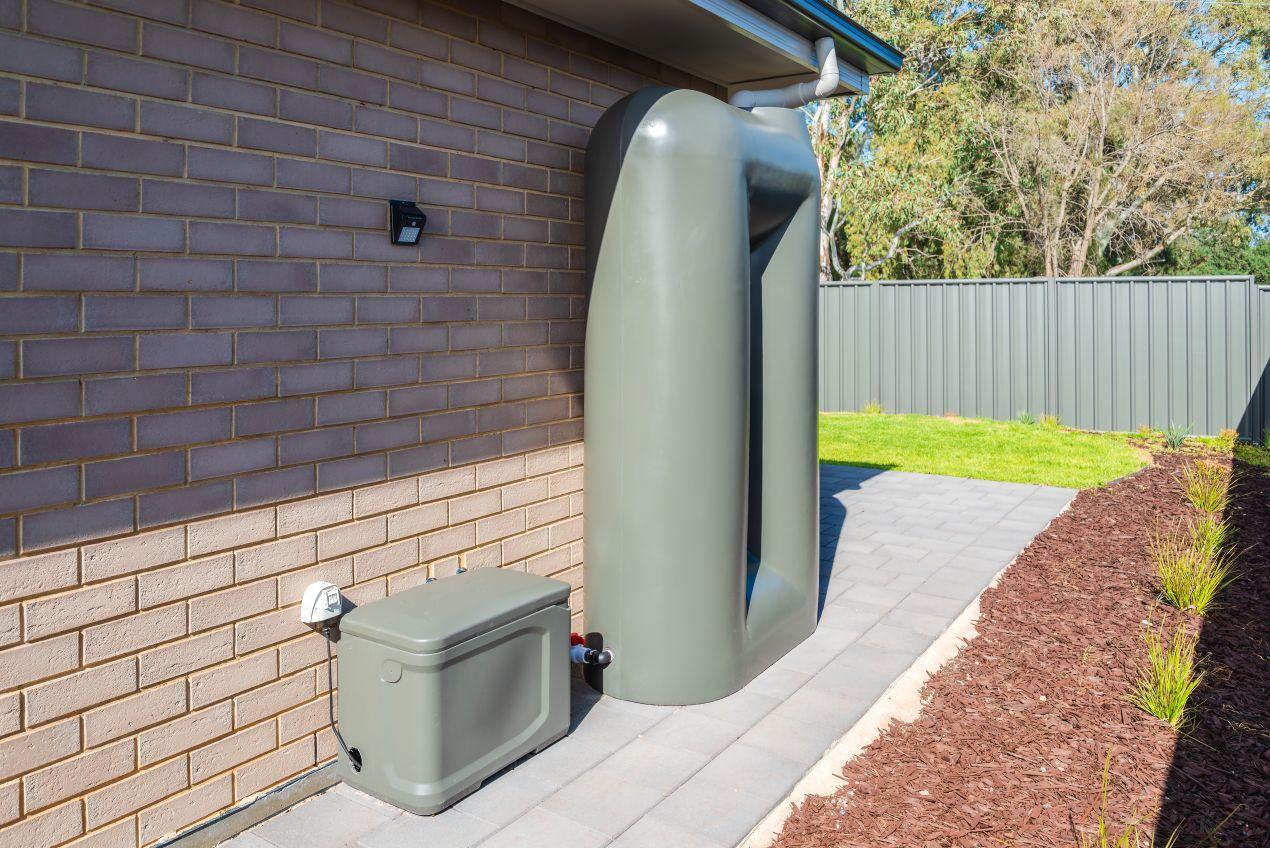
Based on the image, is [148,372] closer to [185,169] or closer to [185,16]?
[185,169]

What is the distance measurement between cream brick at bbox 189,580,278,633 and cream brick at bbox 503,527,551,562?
1138mm

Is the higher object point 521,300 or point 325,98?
point 325,98

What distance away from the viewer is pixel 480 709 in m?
3.11

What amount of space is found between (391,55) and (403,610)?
1.94 meters

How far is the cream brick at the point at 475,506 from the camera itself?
3680mm

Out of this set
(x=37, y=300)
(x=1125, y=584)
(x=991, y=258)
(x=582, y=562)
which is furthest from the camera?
(x=991, y=258)

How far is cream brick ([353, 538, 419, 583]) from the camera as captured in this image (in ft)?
10.9

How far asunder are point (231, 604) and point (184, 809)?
605mm

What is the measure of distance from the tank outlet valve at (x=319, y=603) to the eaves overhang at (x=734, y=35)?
2390 mm

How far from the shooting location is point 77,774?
2.50m

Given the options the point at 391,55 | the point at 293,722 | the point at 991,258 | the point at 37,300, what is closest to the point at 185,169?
the point at 37,300

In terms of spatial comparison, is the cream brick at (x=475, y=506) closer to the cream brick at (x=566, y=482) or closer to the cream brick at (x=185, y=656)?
the cream brick at (x=566, y=482)

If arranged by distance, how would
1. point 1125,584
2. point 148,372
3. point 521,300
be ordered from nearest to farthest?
point 148,372, point 521,300, point 1125,584

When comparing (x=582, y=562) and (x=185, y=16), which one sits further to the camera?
(x=582, y=562)
